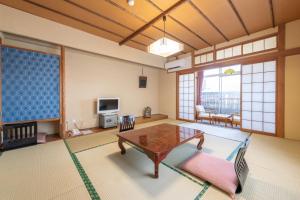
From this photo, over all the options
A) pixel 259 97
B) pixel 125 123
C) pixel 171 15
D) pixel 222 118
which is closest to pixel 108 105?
pixel 125 123

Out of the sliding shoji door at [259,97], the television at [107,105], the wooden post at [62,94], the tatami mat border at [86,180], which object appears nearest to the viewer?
the tatami mat border at [86,180]

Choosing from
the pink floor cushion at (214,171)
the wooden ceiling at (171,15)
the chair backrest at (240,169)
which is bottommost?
the pink floor cushion at (214,171)

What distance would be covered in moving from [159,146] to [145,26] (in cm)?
273

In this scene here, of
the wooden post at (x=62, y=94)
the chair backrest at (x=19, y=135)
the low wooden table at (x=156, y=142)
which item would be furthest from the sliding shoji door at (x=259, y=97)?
the chair backrest at (x=19, y=135)

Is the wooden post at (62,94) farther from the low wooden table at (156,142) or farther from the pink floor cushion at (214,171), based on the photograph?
the pink floor cushion at (214,171)

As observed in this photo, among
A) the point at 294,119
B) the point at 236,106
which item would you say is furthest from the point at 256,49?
the point at 236,106

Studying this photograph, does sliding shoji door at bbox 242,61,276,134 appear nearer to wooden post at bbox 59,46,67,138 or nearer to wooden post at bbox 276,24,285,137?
wooden post at bbox 276,24,285,137

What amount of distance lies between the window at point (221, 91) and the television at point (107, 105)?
14.3 feet

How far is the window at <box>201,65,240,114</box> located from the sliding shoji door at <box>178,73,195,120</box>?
4.52 feet

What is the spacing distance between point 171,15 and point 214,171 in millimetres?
2964

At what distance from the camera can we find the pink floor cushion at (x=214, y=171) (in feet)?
4.92

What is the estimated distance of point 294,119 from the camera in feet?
10.3

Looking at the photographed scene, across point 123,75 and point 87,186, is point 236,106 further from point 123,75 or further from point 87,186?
point 87,186

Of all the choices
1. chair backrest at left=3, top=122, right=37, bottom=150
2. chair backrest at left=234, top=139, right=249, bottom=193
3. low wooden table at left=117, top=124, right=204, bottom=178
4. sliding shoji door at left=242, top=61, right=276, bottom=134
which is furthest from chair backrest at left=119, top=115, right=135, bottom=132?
sliding shoji door at left=242, top=61, right=276, bottom=134
